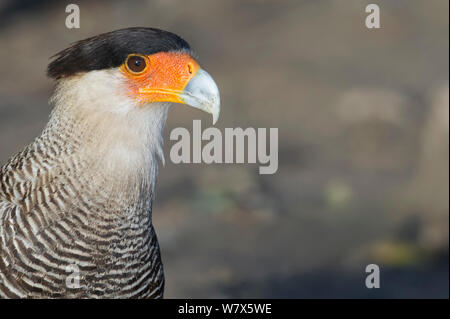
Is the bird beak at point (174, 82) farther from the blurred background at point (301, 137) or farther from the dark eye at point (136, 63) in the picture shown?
the blurred background at point (301, 137)

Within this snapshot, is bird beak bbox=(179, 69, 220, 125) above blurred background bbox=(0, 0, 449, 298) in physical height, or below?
below

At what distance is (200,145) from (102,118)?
4.19 meters

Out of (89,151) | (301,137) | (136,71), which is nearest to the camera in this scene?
(89,151)

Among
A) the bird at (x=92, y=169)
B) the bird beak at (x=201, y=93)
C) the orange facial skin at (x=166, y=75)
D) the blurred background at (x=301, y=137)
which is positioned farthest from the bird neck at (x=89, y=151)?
the blurred background at (x=301, y=137)

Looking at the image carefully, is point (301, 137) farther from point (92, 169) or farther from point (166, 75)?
point (92, 169)

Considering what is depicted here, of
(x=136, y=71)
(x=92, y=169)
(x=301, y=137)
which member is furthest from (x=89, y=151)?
(x=301, y=137)

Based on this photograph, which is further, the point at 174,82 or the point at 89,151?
the point at 174,82

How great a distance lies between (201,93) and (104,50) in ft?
1.53

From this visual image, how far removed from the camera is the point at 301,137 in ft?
27.6

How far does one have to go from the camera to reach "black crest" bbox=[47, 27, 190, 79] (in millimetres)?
3209

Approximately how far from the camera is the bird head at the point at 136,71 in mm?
3213

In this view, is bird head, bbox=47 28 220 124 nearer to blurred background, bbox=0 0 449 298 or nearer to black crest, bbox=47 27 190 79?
black crest, bbox=47 27 190 79

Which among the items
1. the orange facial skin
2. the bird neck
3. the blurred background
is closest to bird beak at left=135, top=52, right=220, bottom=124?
the orange facial skin

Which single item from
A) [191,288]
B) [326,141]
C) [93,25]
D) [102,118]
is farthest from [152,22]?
[102,118]
